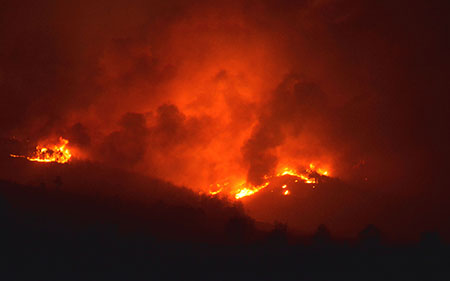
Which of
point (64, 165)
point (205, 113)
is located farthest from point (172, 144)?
point (64, 165)

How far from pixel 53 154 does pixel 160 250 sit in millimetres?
32015

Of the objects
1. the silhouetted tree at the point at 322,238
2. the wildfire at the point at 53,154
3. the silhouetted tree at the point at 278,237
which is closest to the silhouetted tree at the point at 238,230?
the silhouetted tree at the point at 278,237

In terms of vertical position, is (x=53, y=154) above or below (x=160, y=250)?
above

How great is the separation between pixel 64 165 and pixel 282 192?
2097 centimetres

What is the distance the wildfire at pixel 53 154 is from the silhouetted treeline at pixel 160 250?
19.4 metres

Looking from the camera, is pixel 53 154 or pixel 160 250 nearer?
pixel 160 250

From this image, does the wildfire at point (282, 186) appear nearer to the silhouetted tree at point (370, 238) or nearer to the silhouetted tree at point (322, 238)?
the silhouetted tree at point (370, 238)

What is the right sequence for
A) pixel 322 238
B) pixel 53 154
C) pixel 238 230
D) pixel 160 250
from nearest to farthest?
pixel 160 250
pixel 238 230
pixel 322 238
pixel 53 154

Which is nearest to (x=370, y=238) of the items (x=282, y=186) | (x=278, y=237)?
(x=278, y=237)

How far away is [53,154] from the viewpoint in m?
46.6

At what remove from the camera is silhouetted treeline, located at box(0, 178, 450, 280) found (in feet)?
52.8

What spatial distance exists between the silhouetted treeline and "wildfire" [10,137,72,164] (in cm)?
1944

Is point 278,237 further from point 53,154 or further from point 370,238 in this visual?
point 53,154

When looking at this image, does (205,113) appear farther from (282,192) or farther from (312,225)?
(312,225)
